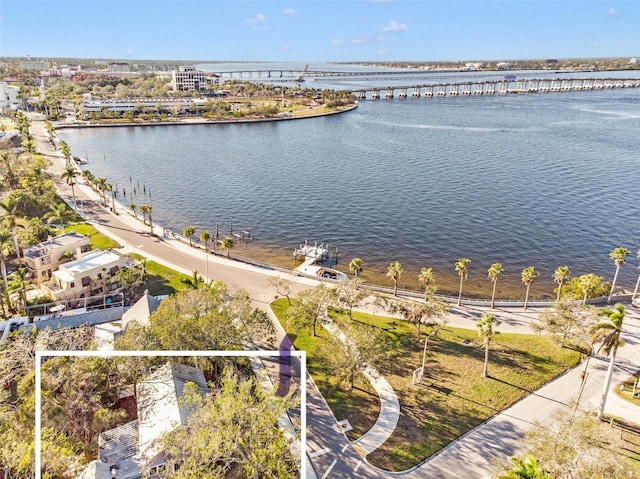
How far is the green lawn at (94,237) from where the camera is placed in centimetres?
5914

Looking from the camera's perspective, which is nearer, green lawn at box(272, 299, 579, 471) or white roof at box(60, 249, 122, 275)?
green lawn at box(272, 299, 579, 471)

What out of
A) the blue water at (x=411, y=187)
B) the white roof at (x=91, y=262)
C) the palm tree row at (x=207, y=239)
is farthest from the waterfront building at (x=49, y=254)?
the blue water at (x=411, y=187)

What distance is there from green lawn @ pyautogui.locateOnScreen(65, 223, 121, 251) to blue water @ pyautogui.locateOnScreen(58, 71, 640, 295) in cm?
1321

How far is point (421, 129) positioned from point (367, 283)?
11783 cm

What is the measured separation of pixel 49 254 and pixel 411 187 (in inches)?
2713

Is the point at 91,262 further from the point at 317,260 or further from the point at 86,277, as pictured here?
the point at 317,260

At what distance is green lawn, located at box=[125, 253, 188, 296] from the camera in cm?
4819

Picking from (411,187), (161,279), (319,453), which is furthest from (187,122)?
(319,453)

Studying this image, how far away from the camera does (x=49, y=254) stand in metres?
49.8

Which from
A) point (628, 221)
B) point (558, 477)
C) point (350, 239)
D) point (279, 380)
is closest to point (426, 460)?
point (558, 477)

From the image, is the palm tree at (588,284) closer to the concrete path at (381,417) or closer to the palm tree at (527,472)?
the concrete path at (381,417)

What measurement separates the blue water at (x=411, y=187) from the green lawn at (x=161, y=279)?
59.9ft

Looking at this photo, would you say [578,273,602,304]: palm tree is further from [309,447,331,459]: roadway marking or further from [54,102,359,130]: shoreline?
[54,102,359,130]: shoreline

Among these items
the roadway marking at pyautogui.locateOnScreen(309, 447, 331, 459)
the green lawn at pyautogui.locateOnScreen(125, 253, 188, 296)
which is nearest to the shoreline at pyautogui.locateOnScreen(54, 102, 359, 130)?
the green lawn at pyautogui.locateOnScreen(125, 253, 188, 296)
